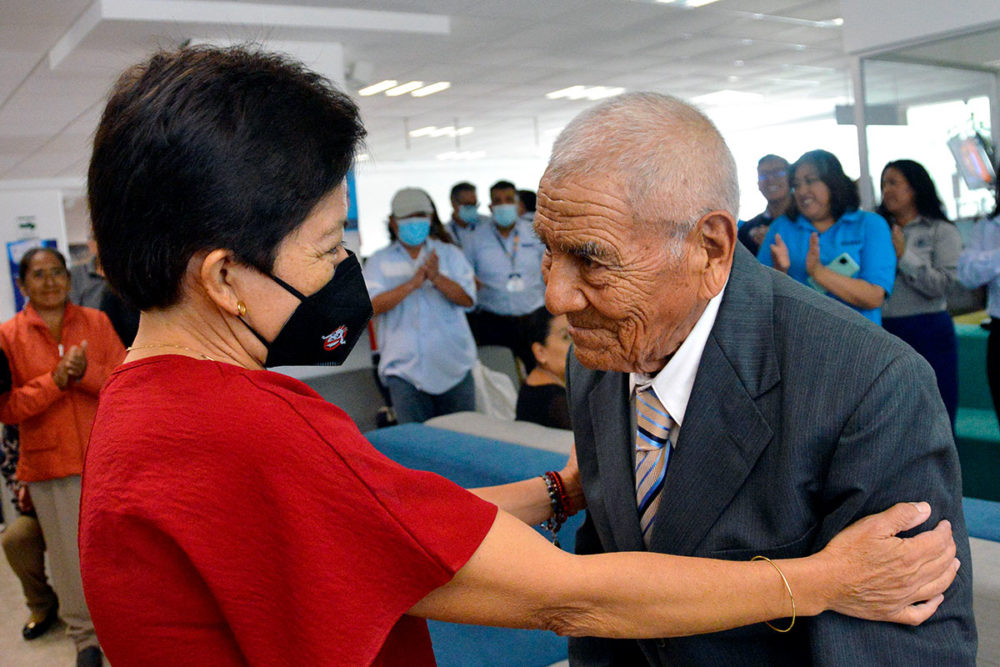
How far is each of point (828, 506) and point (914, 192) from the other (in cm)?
385

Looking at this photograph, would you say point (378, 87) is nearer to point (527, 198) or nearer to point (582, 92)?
point (582, 92)

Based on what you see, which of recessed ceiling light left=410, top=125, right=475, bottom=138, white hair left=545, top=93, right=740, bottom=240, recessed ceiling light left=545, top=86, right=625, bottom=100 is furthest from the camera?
recessed ceiling light left=410, top=125, right=475, bottom=138

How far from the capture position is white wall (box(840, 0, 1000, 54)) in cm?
444

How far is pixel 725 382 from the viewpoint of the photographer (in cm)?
113

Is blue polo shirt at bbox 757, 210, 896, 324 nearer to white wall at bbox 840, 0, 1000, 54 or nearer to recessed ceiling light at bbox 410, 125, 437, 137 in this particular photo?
white wall at bbox 840, 0, 1000, 54

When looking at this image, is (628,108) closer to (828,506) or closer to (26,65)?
(828,506)

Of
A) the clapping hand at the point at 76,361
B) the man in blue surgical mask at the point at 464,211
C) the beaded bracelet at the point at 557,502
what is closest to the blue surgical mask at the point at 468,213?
the man in blue surgical mask at the point at 464,211

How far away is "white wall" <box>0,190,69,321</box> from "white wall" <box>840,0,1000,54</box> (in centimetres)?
1341

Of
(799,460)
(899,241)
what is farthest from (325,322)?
(899,241)

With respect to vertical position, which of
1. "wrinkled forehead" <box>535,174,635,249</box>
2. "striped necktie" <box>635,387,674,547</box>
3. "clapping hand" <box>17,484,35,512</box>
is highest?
"wrinkled forehead" <box>535,174,635,249</box>

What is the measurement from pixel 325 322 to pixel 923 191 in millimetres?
4144

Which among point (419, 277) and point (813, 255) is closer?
point (813, 255)

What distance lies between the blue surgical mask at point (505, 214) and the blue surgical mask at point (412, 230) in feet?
4.71

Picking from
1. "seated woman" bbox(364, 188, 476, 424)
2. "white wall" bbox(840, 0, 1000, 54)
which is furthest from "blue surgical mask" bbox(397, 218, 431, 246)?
"white wall" bbox(840, 0, 1000, 54)
